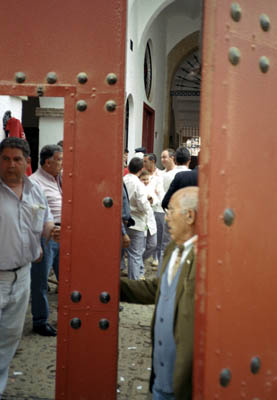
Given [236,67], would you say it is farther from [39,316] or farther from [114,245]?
[39,316]

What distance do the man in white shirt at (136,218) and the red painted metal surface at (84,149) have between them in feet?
13.2

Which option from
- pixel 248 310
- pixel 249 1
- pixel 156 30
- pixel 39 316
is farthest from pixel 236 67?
pixel 156 30

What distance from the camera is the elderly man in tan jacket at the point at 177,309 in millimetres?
2006

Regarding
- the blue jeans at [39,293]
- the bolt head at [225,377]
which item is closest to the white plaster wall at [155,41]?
the blue jeans at [39,293]

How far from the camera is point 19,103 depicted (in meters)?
6.61

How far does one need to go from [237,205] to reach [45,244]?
10.00 feet

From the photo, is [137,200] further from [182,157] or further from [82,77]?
[82,77]

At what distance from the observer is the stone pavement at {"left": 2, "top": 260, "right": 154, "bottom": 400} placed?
11.6 feet

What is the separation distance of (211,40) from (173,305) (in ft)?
3.54

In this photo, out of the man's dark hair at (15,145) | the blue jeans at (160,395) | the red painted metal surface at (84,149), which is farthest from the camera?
the man's dark hair at (15,145)

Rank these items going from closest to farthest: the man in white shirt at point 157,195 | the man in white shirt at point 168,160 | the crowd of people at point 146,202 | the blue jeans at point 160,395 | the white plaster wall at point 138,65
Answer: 1. the blue jeans at point 160,395
2. the crowd of people at point 146,202
3. the man in white shirt at point 168,160
4. the man in white shirt at point 157,195
5. the white plaster wall at point 138,65

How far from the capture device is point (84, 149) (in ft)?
8.11

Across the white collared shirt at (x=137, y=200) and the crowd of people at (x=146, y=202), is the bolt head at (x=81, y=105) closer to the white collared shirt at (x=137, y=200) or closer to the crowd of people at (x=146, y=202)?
the crowd of people at (x=146, y=202)

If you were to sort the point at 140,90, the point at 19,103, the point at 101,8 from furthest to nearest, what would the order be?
1. the point at 140,90
2. the point at 19,103
3. the point at 101,8
